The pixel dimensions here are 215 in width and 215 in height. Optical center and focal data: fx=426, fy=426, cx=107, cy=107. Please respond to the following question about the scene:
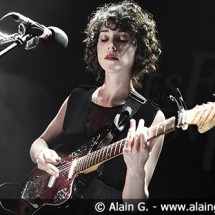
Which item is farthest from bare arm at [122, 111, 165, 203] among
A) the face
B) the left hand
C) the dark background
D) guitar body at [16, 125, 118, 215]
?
the face

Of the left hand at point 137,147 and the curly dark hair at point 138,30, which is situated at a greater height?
the curly dark hair at point 138,30

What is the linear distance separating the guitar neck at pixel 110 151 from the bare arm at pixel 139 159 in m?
0.04

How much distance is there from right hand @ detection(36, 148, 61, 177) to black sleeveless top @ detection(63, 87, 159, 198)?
0.13 metres

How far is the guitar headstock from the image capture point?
5.14 ft

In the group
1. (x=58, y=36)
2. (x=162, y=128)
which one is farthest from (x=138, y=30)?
(x=162, y=128)

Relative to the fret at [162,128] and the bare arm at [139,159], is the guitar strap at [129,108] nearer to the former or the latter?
the bare arm at [139,159]

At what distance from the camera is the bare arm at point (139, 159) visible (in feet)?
5.71

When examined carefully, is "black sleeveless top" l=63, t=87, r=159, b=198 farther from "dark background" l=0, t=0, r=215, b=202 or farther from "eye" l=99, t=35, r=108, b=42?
"eye" l=99, t=35, r=108, b=42

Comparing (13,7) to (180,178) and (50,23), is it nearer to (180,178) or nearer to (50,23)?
(50,23)

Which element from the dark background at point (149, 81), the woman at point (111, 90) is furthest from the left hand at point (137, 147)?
the dark background at point (149, 81)

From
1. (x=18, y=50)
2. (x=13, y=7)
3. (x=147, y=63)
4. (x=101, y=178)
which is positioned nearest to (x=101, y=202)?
(x=101, y=178)

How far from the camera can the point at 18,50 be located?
8.41ft

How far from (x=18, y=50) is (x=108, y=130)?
904mm

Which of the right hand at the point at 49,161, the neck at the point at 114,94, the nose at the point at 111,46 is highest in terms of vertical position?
the nose at the point at 111,46
